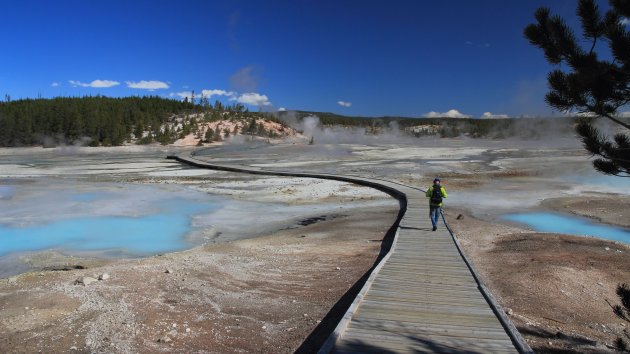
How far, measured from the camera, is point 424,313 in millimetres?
4773

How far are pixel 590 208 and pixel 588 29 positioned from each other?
11122mm

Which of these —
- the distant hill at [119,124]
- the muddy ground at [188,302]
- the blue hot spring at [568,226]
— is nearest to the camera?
the muddy ground at [188,302]

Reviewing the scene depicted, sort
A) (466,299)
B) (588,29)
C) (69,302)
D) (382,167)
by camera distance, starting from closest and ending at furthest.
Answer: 1. (588,29)
2. (466,299)
3. (69,302)
4. (382,167)

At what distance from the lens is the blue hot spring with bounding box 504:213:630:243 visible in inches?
408

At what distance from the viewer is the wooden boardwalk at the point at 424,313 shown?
13.2 feet

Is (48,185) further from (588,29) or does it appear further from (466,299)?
(588,29)

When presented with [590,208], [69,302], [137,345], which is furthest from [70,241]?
[590,208]

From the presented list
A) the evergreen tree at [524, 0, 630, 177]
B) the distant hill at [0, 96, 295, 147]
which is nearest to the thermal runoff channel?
the evergreen tree at [524, 0, 630, 177]

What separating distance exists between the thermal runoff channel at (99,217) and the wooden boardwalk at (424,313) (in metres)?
4.80

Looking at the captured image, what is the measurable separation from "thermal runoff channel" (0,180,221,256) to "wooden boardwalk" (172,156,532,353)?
4.80 m

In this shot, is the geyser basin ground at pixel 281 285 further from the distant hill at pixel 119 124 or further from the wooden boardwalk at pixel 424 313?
the distant hill at pixel 119 124

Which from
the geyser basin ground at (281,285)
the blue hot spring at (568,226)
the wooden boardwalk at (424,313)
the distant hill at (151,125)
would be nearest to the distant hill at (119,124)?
the distant hill at (151,125)

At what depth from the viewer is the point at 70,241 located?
9.66m

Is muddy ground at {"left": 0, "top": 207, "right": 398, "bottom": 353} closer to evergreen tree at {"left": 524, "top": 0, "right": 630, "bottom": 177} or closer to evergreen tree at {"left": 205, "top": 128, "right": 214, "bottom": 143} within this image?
evergreen tree at {"left": 524, "top": 0, "right": 630, "bottom": 177}
